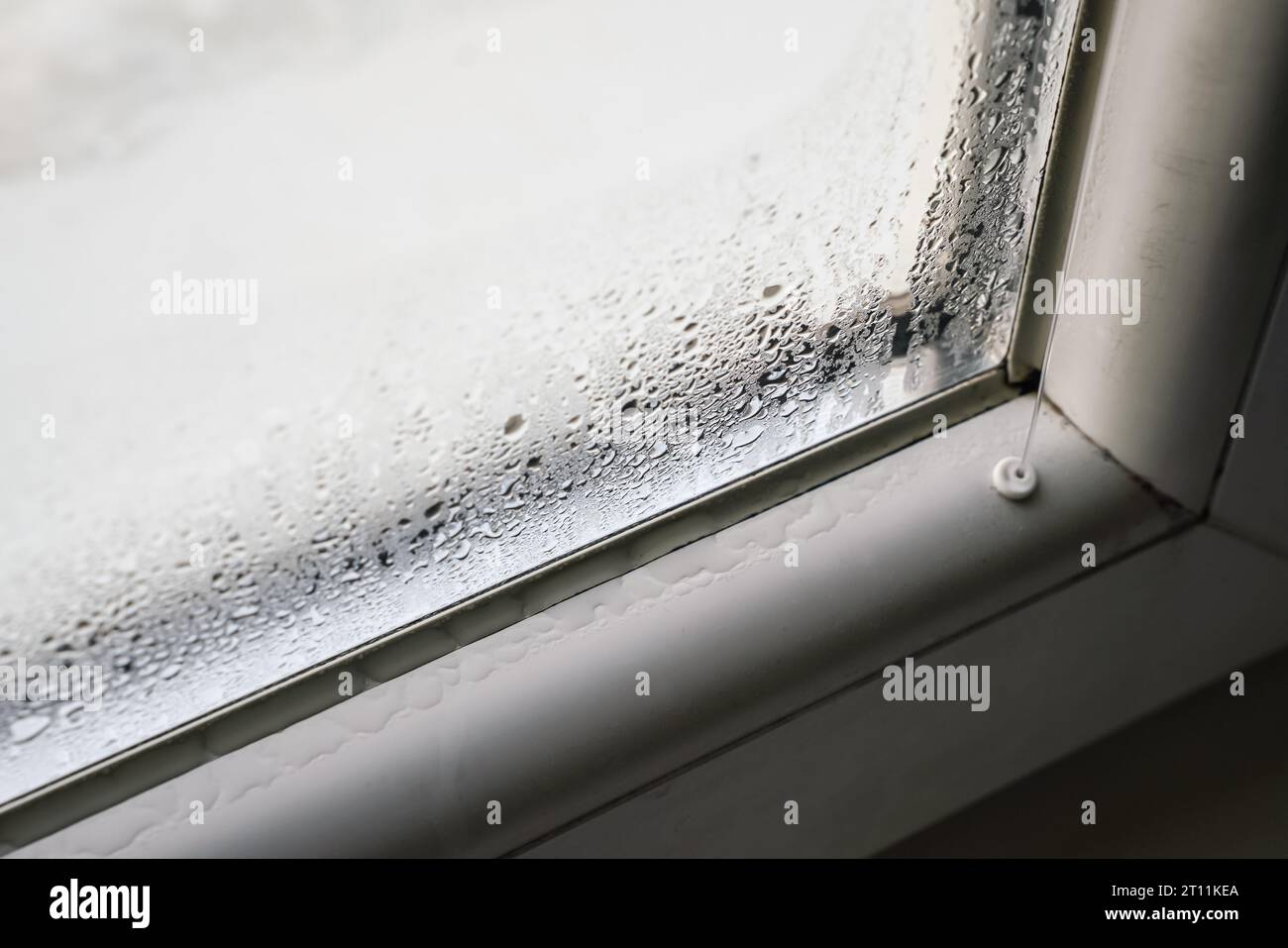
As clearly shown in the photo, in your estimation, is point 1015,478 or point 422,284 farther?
point 1015,478

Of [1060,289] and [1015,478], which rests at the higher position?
[1060,289]

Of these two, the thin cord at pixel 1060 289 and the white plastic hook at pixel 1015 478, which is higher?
the thin cord at pixel 1060 289

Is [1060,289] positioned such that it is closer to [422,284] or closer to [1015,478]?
[1015,478]

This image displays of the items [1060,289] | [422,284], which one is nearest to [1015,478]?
[1060,289]

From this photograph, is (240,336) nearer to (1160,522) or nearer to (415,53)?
(415,53)

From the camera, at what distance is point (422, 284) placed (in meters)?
0.60

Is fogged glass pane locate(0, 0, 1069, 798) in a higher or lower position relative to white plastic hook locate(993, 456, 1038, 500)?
higher

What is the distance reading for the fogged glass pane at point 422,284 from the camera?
51 cm

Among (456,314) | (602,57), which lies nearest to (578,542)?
(456,314)

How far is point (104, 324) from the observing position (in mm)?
543

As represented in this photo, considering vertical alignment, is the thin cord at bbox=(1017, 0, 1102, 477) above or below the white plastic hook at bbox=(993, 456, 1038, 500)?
above

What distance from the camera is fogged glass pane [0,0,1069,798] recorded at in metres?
0.51

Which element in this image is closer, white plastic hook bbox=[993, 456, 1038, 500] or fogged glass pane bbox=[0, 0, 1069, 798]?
fogged glass pane bbox=[0, 0, 1069, 798]
